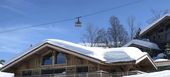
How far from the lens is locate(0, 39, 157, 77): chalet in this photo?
28656 millimetres

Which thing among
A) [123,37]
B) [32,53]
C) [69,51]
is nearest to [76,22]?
[69,51]

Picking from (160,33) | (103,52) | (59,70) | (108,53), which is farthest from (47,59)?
(160,33)

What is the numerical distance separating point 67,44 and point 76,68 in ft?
5.79

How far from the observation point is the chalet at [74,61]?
28656 millimetres

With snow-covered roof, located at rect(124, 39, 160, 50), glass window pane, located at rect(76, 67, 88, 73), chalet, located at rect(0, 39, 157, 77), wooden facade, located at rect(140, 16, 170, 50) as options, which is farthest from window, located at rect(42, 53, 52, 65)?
wooden facade, located at rect(140, 16, 170, 50)

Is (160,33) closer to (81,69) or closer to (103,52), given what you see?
(103,52)

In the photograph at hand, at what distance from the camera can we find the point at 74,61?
30703 mm

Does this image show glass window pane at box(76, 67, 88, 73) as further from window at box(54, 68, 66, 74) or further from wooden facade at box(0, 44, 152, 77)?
window at box(54, 68, 66, 74)

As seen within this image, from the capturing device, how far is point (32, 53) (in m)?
31.9

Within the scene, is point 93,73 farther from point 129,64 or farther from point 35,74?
point 35,74

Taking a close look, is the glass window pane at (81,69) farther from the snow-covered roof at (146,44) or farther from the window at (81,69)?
the snow-covered roof at (146,44)

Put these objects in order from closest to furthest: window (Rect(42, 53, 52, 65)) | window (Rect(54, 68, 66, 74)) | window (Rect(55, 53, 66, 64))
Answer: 1. window (Rect(54, 68, 66, 74))
2. window (Rect(55, 53, 66, 64))
3. window (Rect(42, 53, 52, 65))

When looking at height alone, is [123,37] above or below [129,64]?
above

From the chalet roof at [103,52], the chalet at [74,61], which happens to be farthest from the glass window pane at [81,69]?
the chalet roof at [103,52]
